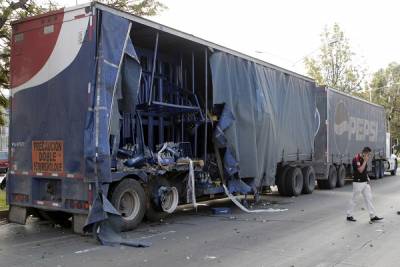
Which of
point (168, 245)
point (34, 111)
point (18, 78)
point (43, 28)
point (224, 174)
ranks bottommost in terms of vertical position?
point (168, 245)

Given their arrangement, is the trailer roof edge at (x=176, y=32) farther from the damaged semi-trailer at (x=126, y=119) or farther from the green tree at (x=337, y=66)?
the green tree at (x=337, y=66)

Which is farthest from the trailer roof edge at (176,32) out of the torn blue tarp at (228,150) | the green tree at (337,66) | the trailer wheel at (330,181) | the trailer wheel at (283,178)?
the green tree at (337,66)

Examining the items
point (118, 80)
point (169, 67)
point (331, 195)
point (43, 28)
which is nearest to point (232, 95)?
point (169, 67)

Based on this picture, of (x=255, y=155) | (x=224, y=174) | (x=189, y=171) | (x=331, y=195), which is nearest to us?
(x=189, y=171)

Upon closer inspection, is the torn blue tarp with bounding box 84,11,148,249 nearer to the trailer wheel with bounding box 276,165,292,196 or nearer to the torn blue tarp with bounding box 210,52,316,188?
the torn blue tarp with bounding box 210,52,316,188

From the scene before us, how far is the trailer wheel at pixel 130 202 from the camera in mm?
9289

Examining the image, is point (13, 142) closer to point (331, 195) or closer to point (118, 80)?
point (118, 80)

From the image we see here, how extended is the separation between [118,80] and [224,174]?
4274 millimetres

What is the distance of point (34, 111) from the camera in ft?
31.8

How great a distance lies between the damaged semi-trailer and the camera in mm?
8844

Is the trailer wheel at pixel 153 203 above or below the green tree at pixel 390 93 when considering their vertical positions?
below

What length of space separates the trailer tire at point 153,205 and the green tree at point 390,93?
163 ft

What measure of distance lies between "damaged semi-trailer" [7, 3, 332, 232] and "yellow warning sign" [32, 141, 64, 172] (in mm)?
20

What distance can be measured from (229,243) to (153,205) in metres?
2.54
